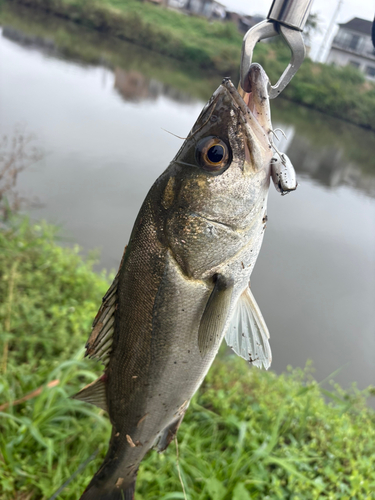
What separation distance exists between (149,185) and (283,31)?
7.07 m

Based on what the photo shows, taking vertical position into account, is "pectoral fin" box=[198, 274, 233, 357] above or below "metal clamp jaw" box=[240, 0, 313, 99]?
below

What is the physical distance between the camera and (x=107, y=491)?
1.48 metres

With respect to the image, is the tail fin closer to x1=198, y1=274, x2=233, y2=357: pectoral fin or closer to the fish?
the fish

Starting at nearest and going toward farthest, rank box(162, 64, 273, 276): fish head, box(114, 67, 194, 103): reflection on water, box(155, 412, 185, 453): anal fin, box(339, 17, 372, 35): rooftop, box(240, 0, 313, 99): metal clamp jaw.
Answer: box(240, 0, 313, 99): metal clamp jaw
box(162, 64, 273, 276): fish head
box(155, 412, 185, 453): anal fin
box(114, 67, 194, 103): reflection on water
box(339, 17, 372, 35): rooftop

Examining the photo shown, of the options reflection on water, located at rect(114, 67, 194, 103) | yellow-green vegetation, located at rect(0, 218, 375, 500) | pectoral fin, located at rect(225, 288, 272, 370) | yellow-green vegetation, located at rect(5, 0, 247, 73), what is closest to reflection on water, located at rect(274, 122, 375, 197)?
reflection on water, located at rect(114, 67, 194, 103)

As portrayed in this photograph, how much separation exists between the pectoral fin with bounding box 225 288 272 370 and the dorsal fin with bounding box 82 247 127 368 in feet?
1.54

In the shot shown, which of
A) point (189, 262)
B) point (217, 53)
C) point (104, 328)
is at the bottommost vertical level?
point (104, 328)

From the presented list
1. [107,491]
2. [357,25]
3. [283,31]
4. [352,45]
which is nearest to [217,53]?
[352,45]

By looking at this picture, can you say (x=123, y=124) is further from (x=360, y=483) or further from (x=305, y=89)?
(x=305, y=89)

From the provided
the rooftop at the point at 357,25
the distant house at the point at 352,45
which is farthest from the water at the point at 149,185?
the rooftop at the point at 357,25

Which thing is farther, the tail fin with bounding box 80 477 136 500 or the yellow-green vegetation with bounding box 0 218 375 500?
the yellow-green vegetation with bounding box 0 218 375 500

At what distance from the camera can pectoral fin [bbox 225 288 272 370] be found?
140 centimetres

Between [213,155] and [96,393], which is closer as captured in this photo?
[213,155]

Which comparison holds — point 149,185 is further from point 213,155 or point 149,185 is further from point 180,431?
point 213,155
